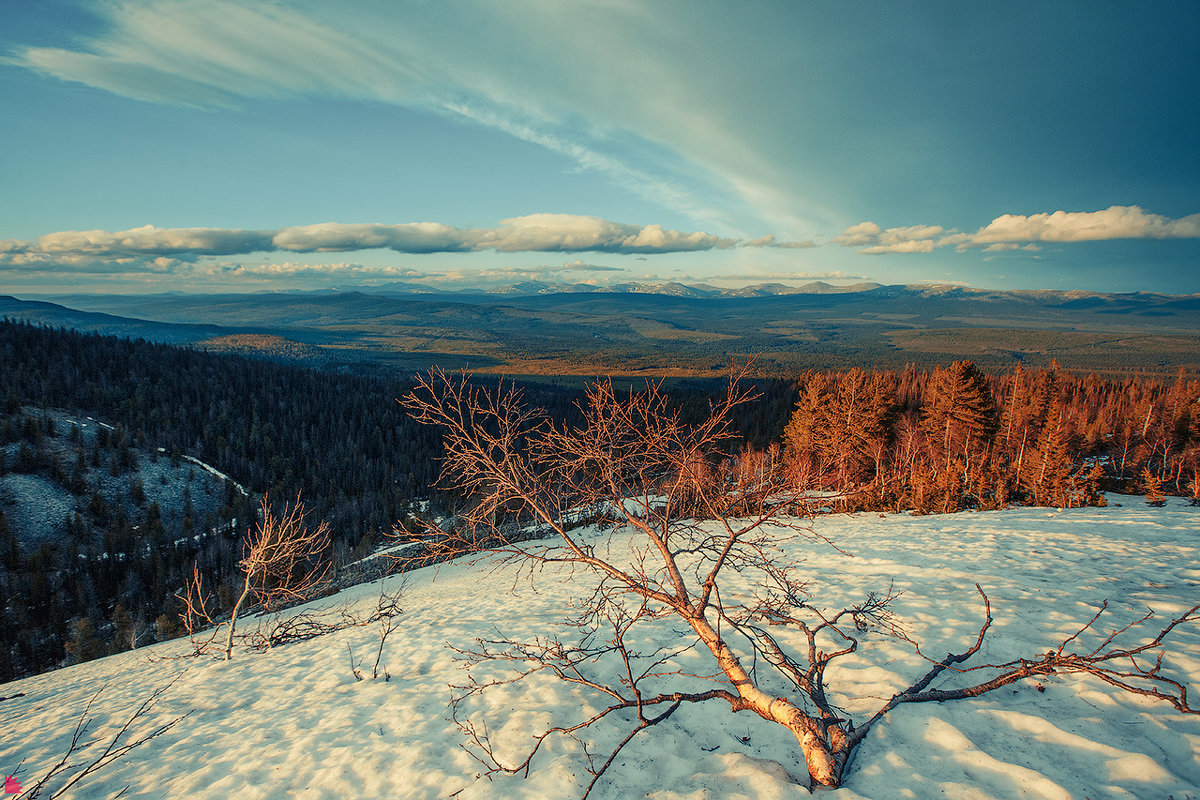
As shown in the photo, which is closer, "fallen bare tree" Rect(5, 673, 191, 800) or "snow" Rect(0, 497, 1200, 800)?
"snow" Rect(0, 497, 1200, 800)

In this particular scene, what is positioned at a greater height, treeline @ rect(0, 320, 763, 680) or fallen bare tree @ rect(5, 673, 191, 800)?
fallen bare tree @ rect(5, 673, 191, 800)

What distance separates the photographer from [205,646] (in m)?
12.7

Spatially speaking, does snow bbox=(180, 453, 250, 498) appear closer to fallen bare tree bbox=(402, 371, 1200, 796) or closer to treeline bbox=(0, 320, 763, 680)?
treeline bbox=(0, 320, 763, 680)

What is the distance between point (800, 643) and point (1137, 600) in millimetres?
6223

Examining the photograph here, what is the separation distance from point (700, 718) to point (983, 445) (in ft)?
137

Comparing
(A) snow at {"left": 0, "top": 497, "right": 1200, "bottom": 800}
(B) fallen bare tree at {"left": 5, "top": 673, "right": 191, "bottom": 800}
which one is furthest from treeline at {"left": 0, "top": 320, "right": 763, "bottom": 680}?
(B) fallen bare tree at {"left": 5, "top": 673, "right": 191, "bottom": 800}

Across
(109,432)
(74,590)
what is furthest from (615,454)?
(109,432)

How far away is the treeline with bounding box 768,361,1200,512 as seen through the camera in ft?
83.5

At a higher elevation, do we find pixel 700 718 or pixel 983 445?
pixel 700 718

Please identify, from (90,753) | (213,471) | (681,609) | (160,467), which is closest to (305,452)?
(213,471)

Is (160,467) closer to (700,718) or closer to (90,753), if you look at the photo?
(90,753)

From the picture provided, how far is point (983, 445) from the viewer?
1430 inches

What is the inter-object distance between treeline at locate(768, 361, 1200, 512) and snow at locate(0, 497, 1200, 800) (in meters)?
13.6

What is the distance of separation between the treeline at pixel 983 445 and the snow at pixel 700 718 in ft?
44.5
